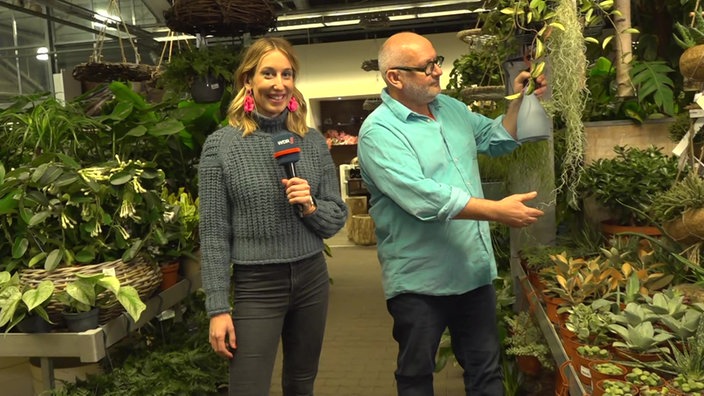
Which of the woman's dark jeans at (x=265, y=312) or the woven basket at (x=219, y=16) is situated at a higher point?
the woven basket at (x=219, y=16)

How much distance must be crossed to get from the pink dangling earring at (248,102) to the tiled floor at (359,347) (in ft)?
6.33

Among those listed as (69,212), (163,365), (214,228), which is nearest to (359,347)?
(163,365)

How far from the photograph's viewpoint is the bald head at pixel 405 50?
1831 mm

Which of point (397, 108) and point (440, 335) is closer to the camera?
point (397, 108)

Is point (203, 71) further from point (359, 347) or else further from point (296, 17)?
point (296, 17)

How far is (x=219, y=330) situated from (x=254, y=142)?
562mm

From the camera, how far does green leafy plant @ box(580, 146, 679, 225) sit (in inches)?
98.2

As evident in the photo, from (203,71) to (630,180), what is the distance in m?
2.04

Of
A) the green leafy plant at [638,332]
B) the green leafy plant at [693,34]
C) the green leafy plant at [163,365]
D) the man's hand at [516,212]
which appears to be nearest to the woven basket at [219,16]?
the green leafy plant at [163,365]

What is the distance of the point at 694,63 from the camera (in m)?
1.79

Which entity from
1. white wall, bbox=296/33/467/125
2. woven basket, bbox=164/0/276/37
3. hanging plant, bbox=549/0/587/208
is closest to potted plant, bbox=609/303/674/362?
hanging plant, bbox=549/0/587/208

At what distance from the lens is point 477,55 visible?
11.0 feet

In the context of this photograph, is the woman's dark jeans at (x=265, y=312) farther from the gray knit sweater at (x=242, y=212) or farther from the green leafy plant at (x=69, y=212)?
the green leafy plant at (x=69, y=212)

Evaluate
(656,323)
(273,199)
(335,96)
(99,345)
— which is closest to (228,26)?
(273,199)
